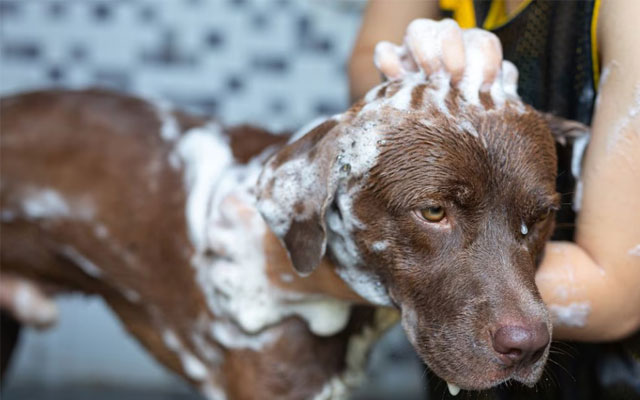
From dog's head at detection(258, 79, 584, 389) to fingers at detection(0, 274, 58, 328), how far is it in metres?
1.09

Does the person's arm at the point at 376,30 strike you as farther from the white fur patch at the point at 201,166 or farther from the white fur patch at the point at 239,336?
the white fur patch at the point at 239,336

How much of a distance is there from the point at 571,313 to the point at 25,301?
149 cm

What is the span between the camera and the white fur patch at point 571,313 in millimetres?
1470

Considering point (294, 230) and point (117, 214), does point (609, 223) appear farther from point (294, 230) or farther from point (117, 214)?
point (117, 214)

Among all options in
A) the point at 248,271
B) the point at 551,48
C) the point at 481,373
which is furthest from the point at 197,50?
the point at 481,373

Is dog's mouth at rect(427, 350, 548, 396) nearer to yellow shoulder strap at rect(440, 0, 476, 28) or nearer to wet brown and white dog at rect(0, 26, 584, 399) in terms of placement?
wet brown and white dog at rect(0, 26, 584, 399)

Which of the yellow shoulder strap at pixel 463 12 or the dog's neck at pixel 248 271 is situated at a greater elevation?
the yellow shoulder strap at pixel 463 12

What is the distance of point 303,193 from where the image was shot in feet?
4.58

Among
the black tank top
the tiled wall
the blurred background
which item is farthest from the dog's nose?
the tiled wall

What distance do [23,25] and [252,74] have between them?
875 mm

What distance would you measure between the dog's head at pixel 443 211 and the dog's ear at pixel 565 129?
0.05m

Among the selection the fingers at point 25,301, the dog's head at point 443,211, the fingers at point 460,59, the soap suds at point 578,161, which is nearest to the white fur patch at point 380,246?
the dog's head at point 443,211

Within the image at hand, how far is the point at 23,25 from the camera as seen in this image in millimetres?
3008

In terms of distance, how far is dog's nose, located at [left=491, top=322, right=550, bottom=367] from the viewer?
1.19 metres
